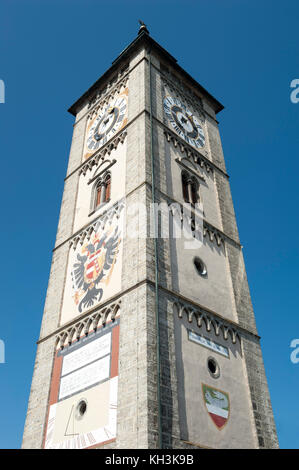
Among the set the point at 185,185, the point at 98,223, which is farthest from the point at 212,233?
the point at 98,223

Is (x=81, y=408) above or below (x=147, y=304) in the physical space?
below

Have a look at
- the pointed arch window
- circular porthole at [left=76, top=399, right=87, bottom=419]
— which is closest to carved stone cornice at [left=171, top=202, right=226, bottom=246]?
the pointed arch window

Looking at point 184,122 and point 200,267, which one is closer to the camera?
point 200,267

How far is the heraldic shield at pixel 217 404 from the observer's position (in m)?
12.7

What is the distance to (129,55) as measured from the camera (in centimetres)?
2345

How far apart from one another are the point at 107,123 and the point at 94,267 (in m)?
8.88

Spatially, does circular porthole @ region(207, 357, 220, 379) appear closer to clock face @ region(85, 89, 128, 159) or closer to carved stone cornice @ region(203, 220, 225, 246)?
carved stone cornice @ region(203, 220, 225, 246)

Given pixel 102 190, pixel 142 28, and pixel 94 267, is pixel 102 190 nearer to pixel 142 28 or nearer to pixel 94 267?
pixel 94 267

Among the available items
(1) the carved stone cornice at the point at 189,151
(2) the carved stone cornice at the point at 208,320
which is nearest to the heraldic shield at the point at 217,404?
(2) the carved stone cornice at the point at 208,320

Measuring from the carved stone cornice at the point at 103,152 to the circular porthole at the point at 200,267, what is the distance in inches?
259

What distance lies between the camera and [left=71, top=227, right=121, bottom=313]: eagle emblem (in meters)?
15.3

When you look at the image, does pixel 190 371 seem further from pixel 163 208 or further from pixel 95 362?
pixel 163 208

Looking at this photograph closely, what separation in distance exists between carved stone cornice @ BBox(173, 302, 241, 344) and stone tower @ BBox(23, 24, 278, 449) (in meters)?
0.04
